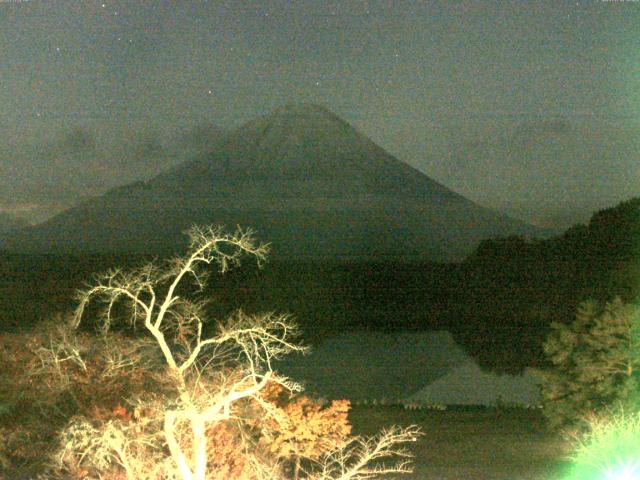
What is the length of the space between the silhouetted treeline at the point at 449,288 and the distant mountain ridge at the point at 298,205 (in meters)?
46.3

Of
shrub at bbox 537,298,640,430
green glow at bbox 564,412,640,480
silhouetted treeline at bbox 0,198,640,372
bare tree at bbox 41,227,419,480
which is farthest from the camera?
silhouetted treeline at bbox 0,198,640,372

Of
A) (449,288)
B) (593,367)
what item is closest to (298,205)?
(449,288)

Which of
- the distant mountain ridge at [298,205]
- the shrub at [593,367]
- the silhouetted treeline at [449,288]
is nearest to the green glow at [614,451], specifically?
the shrub at [593,367]

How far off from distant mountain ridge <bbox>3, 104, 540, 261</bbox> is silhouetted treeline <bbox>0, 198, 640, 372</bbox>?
46303 mm

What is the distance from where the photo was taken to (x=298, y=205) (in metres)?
128

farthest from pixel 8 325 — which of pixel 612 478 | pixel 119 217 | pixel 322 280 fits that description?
pixel 119 217

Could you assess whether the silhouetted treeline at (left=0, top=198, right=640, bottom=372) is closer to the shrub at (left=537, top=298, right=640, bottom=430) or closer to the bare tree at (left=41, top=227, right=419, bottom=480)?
the shrub at (left=537, top=298, right=640, bottom=430)

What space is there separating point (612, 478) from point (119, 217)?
352ft

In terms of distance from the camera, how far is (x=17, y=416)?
10797 mm

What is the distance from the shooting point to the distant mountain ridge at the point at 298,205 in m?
104

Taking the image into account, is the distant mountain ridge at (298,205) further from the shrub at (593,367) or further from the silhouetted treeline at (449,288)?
the shrub at (593,367)

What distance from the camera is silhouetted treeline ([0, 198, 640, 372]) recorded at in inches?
1188

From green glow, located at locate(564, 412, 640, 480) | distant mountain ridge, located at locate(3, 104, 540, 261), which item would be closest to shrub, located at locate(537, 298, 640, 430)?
green glow, located at locate(564, 412, 640, 480)

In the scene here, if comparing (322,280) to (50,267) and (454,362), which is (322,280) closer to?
(50,267)
